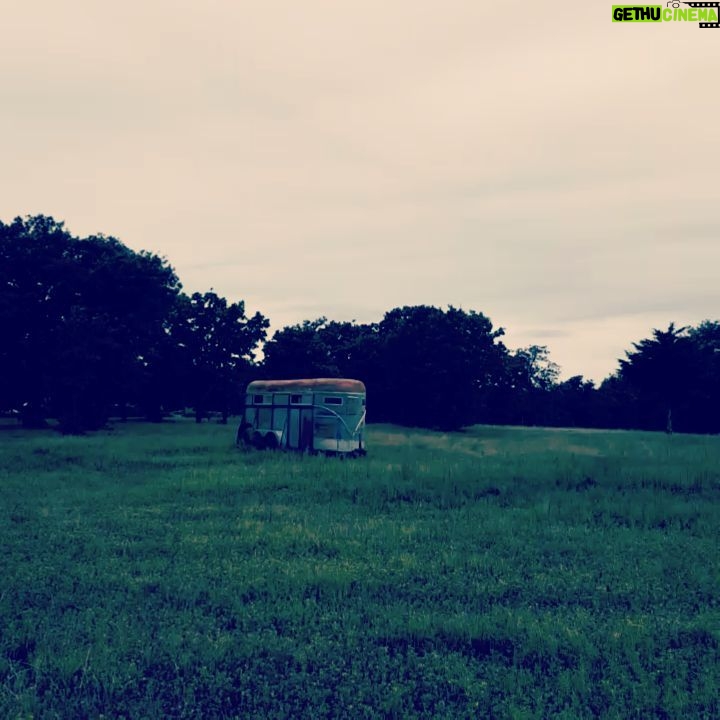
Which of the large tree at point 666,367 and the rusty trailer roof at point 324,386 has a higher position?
the large tree at point 666,367

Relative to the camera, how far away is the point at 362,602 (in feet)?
27.2

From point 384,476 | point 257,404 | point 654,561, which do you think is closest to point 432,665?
point 654,561

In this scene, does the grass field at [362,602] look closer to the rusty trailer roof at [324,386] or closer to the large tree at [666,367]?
the rusty trailer roof at [324,386]

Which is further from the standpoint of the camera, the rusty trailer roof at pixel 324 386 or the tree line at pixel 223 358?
the tree line at pixel 223 358

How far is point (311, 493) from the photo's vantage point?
663 inches

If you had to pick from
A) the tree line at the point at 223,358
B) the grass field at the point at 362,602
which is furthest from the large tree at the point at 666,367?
the grass field at the point at 362,602

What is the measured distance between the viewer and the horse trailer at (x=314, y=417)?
27.2 meters

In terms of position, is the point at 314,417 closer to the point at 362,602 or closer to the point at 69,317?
the point at 362,602

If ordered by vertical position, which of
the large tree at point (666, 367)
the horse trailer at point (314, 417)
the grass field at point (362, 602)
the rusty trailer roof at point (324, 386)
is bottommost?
the grass field at point (362, 602)

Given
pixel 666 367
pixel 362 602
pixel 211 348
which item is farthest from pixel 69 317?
pixel 666 367

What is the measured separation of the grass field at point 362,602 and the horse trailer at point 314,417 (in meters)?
10.2

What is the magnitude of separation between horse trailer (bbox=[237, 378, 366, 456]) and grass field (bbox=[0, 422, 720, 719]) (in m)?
10.2

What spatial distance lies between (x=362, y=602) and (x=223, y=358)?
62.0 meters

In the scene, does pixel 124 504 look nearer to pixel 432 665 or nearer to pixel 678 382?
pixel 432 665
